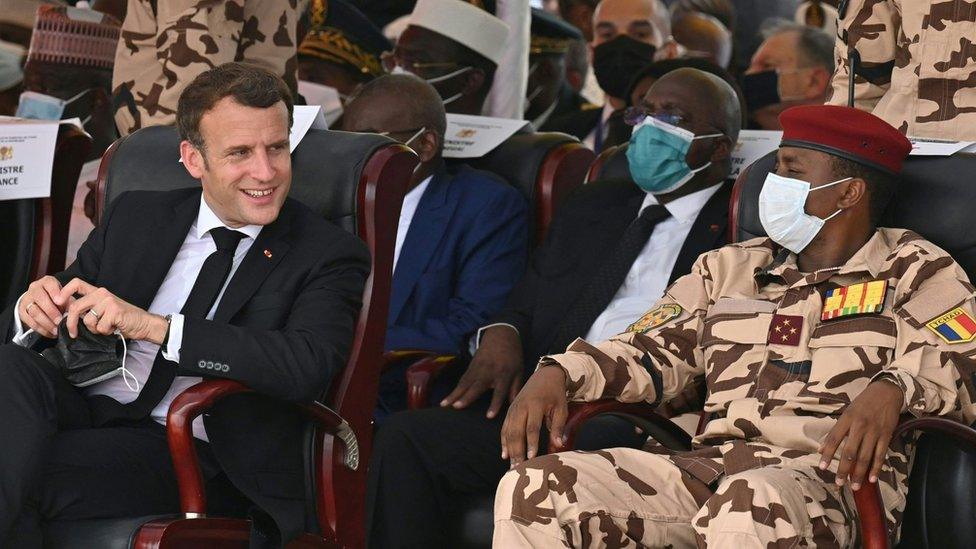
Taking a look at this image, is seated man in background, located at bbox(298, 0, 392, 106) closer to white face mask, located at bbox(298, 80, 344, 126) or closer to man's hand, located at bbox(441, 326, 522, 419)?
white face mask, located at bbox(298, 80, 344, 126)

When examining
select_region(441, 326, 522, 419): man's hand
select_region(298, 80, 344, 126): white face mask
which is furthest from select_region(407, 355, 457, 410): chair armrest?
select_region(298, 80, 344, 126): white face mask

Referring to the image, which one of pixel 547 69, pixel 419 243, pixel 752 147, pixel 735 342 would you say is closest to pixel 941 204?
pixel 735 342

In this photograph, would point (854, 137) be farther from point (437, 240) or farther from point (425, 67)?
point (425, 67)

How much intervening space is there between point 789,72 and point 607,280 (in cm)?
270

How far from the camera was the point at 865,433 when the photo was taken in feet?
8.83

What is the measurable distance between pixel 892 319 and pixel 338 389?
4.06ft

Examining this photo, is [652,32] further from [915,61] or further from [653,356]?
[653,356]

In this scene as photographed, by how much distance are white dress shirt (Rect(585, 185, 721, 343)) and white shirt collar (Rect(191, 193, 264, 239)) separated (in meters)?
1.12

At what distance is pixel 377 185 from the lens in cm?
329

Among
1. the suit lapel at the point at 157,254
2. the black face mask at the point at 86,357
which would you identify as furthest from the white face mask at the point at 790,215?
the black face mask at the point at 86,357

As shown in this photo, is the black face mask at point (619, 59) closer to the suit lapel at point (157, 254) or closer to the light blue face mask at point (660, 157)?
the light blue face mask at point (660, 157)

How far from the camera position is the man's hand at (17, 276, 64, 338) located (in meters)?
A: 2.97

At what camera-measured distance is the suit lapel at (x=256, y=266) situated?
3.14 metres

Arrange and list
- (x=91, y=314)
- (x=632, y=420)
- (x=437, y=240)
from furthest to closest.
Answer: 1. (x=437, y=240)
2. (x=632, y=420)
3. (x=91, y=314)
